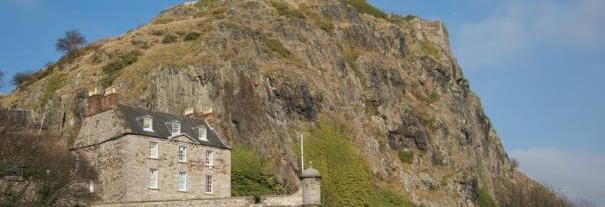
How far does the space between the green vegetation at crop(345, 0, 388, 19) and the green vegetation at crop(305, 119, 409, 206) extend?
4886cm

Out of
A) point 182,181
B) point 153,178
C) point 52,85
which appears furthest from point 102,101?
point 52,85

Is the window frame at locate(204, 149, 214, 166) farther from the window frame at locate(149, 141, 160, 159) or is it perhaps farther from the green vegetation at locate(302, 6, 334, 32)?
the green vegetation at locate(302, 6, 334, 32)

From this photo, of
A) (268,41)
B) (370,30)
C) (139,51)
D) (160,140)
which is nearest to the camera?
(160,140)

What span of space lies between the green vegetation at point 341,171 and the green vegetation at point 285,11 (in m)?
24.3

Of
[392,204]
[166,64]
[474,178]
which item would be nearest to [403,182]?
[392,204]

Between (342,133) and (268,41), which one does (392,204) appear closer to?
(342,133)

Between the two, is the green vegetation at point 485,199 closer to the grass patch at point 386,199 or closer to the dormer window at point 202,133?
the grass patch at point 386,199

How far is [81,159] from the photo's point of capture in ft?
171

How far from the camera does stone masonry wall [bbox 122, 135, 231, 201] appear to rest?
49375 millimetres

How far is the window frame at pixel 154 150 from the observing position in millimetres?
50656

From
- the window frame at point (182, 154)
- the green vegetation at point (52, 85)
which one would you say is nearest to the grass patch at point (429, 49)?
the green vegetation at point (52, 85)

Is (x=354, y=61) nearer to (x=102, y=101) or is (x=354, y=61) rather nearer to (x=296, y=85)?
(x=296, y=85)

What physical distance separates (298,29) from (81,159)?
41.8m

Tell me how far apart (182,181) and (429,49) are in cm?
6560
